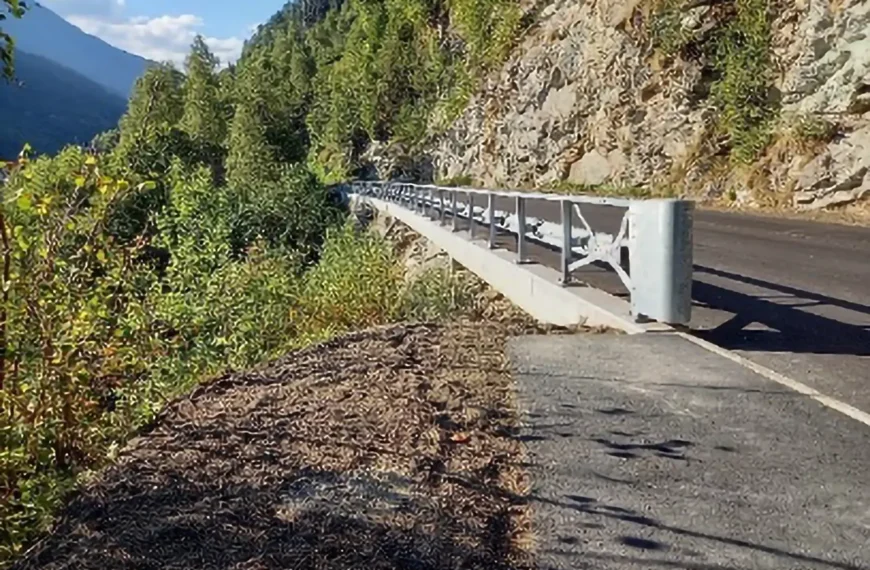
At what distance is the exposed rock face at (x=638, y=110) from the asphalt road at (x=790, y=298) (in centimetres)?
559

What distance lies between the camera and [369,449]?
4.14 metres

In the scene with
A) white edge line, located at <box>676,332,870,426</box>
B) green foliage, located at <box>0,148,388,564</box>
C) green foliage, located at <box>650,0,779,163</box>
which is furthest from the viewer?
green foliage, located at <box>650,0,779,163</box>

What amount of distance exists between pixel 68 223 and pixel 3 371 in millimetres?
1074

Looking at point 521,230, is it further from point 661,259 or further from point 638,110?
point 638,110

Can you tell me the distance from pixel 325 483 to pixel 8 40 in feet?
7.63

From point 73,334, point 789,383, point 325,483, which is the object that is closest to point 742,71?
A: point 789,383

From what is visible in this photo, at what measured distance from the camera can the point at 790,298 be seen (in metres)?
7.67

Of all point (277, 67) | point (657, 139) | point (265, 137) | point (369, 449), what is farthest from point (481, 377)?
point (277, 67)

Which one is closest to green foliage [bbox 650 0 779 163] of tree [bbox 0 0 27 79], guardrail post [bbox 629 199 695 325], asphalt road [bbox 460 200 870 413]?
asphalt road [bbox 460 200 870 413]

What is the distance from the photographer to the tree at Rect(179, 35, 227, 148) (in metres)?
66.9

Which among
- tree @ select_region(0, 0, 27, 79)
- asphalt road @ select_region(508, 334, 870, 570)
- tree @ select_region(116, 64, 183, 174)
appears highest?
tree @ select_region(116, 64, 183, 174)

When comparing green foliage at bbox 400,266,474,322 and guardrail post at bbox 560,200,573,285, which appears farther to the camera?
green foliage at bbox 400,266,474,322

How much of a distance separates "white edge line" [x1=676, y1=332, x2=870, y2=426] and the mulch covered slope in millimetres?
1460

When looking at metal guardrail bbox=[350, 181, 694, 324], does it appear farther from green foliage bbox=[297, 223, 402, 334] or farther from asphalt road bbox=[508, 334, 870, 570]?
green foliage bbox=[297, 223, 402, 334]
